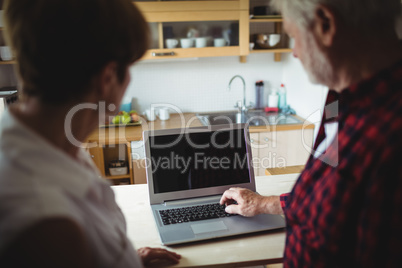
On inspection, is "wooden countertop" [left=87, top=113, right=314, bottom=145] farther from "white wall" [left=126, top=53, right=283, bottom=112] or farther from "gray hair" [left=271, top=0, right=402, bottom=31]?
"gray hair" [left=271, top=0, right=402, bottom=31]

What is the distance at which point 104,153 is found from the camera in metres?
2.87

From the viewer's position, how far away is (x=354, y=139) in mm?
714

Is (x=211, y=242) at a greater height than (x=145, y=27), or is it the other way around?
(x=145, y=27)

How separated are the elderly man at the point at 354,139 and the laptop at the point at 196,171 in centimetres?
44

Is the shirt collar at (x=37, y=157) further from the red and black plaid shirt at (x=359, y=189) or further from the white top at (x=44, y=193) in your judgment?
the red and black plaid shirt at (x=359, y=189)

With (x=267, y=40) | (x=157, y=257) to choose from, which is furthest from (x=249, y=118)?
(x=157, y=257)

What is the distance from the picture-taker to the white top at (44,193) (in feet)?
1.64

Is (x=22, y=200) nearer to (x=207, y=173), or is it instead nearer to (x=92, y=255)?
(x=92, y=255)

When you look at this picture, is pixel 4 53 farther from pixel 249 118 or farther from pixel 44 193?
pixel 44 193

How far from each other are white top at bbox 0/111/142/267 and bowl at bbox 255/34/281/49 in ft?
8.41

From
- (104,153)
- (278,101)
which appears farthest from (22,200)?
(278,101)

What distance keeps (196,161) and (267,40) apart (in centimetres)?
198

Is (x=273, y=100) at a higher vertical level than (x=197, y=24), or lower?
lower

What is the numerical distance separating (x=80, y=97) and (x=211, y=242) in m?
0.67
